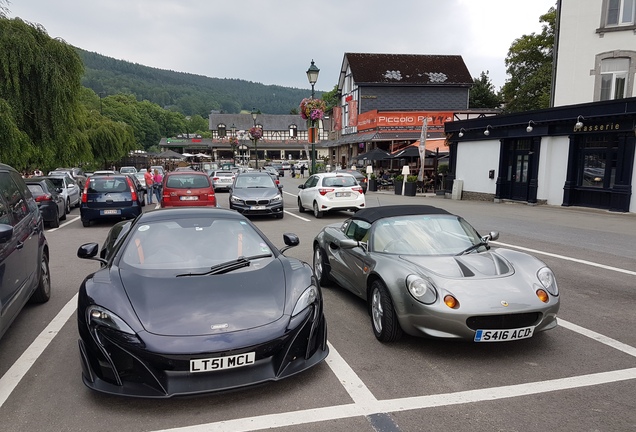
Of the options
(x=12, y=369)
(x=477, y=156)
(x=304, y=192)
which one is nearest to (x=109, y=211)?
(x=304, y=192)

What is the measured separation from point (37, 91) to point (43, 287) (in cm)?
1517

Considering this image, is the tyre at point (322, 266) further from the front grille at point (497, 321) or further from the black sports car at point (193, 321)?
the front grille at point (497, 321)

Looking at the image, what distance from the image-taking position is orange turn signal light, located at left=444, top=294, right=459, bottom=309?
427cm

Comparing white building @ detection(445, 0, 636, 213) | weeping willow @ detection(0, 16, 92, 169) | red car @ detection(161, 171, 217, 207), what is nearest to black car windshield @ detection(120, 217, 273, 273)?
red car @ detection(161, 171, 217, 207)

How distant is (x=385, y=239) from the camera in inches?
217

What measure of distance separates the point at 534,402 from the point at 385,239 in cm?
241

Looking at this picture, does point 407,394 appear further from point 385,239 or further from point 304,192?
point 304,192

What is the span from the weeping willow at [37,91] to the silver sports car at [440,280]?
50.3 ft

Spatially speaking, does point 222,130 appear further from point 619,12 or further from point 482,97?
point 619,12

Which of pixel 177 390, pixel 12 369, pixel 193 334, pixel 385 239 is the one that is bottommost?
pixel 12 369

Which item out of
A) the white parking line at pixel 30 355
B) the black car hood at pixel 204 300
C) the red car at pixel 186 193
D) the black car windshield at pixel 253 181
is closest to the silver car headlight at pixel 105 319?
the black car hood at pixel 204 300

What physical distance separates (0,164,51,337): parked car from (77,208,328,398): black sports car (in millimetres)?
906

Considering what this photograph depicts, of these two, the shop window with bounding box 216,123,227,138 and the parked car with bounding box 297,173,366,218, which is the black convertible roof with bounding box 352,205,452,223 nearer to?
the parked car with bounding box 297,173,366,218

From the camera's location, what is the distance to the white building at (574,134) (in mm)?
17041
